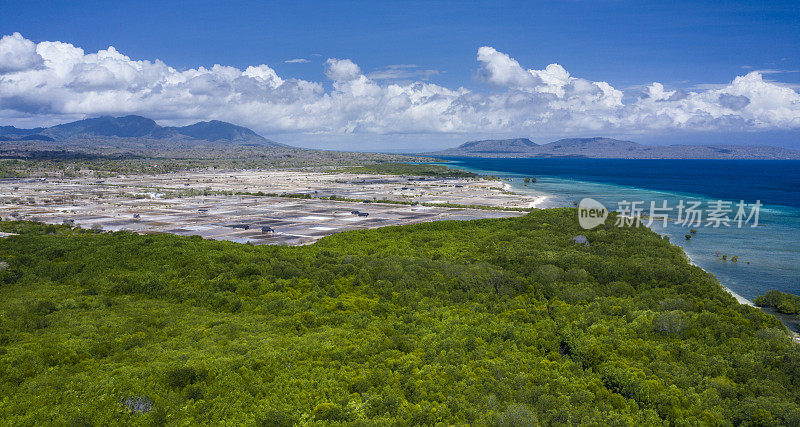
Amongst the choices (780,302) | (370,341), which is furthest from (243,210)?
(780,302)

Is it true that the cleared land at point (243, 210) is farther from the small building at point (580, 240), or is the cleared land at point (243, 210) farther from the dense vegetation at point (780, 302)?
the dense vegetation at point (780, 302)

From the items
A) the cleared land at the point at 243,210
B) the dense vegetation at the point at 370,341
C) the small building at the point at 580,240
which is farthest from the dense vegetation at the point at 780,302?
the cleared land at the point at 243,210

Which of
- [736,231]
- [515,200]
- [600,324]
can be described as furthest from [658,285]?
[515,200]

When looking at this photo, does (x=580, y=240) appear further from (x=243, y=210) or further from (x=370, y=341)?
(x=243, y=210)

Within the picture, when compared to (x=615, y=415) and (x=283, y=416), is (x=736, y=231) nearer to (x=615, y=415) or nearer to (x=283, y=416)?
(x=615, y=415)

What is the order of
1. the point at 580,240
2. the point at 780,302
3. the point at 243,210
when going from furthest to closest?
the point at 243,210, the point at 580,240, the point at 780,302
